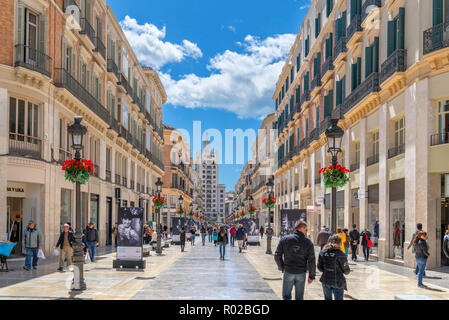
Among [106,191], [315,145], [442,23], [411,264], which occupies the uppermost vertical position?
[442,23]

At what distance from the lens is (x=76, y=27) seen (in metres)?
26.7

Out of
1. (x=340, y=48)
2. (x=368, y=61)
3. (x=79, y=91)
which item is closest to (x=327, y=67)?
(x=340, y=48)

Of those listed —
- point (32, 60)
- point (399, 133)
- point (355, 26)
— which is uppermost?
point (355, 26)

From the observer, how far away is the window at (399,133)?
21594mm

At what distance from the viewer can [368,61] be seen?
24875 mm

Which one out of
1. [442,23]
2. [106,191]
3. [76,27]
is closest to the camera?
[442,23]

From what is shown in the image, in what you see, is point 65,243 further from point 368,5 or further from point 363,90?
point 368,5

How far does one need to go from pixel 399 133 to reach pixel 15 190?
16.8 metres

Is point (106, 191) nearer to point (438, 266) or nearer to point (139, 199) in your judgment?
point (139, 199)

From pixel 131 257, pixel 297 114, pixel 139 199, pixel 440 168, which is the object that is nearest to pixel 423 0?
pixel 440 168

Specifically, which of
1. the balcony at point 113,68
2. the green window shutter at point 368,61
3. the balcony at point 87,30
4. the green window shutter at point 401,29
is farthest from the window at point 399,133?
the balcony at point 113,68
